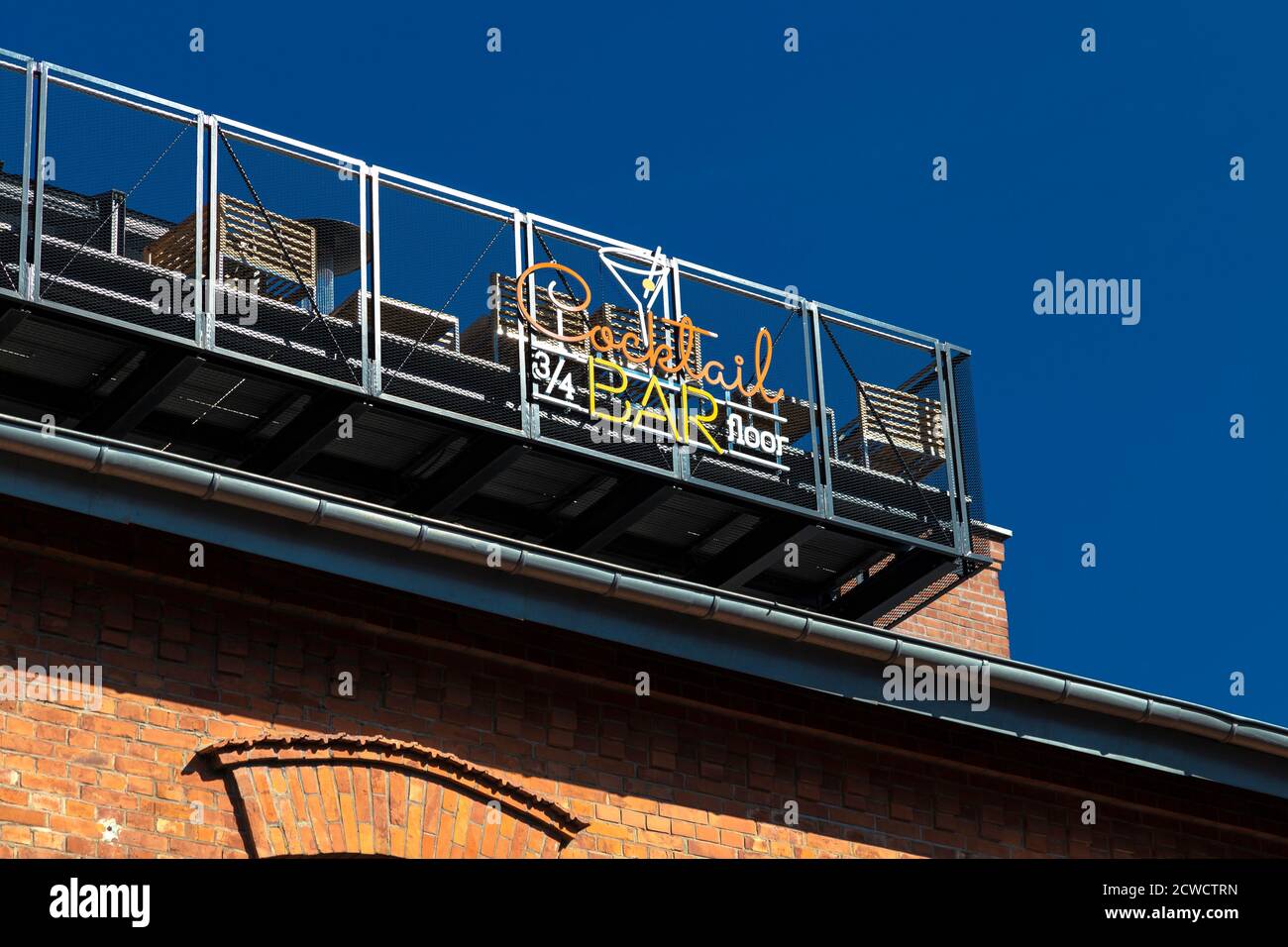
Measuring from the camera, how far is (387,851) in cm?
911

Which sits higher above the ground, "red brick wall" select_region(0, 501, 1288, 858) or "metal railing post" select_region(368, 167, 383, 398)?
"metal railing post" select_region(368, 167, 383, 398)

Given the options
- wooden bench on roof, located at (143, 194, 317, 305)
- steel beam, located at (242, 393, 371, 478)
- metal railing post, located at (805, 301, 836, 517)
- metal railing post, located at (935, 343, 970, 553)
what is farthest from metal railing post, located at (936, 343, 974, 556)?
wooden bench on roof, located at (143, 194, 317, 305)

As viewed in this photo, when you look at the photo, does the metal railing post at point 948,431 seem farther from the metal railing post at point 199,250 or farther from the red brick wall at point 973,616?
the metal railing post at point 199,250

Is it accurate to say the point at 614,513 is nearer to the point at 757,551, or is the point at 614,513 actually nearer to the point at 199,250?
the point at 757,551

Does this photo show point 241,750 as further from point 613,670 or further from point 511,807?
point 613,670

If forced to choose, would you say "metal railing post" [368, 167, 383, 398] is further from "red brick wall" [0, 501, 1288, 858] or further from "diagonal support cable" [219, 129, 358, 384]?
"red brick wall" [0, 501, 1288, 858]

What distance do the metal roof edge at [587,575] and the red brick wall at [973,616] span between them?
21.7 feet

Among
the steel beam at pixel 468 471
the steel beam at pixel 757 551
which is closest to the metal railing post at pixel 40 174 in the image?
the steel beam at pixel 468 471

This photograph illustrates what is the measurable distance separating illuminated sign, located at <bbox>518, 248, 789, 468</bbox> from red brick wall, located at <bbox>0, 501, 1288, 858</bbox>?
4.75 metres

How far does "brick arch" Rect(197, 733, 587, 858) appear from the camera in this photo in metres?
8.92
